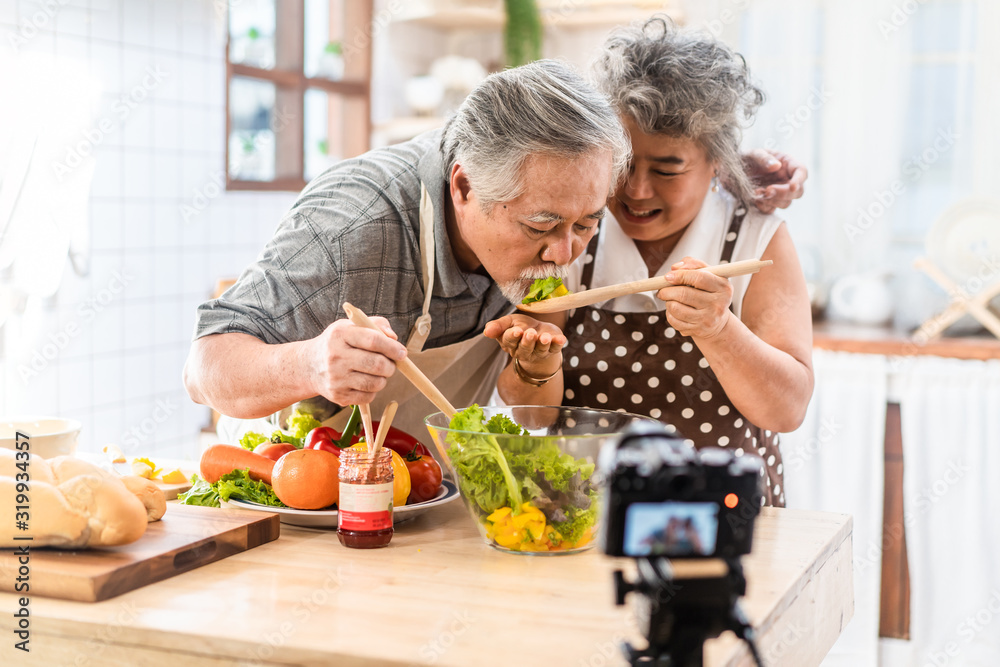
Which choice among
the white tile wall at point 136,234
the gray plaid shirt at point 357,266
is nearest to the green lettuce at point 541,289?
the gray plaid shirt at point 357,266

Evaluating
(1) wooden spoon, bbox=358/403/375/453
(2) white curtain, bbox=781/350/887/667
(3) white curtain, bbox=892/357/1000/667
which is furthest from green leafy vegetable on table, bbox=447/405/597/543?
(3) white curtain, bbox=892/357/1000/667

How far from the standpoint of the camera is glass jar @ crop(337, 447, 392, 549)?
3.73 ft

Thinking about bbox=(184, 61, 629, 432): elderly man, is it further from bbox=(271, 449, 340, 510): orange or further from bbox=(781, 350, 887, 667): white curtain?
bbox=(781, 350, 887, 667): white curtain

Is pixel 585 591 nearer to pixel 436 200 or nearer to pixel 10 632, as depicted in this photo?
pixel 10 632

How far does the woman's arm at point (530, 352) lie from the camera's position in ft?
4.47

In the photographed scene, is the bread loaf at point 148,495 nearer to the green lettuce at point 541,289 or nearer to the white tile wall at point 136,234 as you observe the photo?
the green lettuce at point 541,289

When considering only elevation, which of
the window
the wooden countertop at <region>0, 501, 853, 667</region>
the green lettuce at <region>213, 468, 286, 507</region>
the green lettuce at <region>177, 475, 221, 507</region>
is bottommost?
the wooden countertop at <region>0, 501, 853, 667</region>

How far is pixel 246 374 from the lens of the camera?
1.30m

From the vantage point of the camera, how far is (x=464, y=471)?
116 centimetres

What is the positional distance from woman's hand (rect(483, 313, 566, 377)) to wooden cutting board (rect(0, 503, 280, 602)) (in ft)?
1.38

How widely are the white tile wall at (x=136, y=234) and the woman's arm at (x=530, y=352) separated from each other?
197cm

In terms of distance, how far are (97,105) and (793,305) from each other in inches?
94.5

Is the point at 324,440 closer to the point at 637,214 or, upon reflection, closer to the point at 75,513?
the point at 75,513

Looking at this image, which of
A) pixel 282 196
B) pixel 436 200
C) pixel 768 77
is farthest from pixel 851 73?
pixel 436 200
